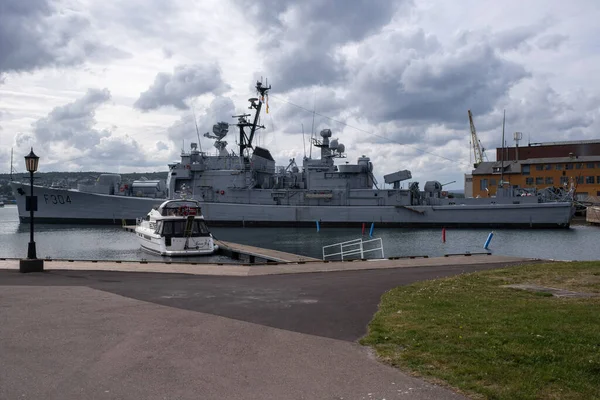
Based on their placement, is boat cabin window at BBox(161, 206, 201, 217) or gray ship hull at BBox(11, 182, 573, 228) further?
gray ship hull at BBox(11, 182, 573, 228)

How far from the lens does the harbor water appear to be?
33.9 m

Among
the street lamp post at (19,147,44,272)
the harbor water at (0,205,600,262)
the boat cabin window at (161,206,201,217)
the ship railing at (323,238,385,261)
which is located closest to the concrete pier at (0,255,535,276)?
the street lamp post at (19,147,44,272)

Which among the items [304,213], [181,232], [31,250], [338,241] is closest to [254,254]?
[181,232]

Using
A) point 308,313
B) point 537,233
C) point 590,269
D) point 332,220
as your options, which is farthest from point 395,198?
point 308,313

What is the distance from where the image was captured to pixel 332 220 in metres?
58.6

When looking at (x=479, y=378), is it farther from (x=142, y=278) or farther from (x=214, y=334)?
(x=142, y=278)

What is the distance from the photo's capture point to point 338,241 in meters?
43.8

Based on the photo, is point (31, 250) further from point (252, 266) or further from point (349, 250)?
point (349, 250)

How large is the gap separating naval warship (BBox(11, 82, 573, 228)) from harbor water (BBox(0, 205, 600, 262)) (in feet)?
7.55

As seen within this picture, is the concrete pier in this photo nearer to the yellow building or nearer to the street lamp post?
the street lamp post

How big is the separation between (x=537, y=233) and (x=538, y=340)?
4719 cm

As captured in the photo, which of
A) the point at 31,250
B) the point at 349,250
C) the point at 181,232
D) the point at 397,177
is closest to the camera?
the point at 31,250

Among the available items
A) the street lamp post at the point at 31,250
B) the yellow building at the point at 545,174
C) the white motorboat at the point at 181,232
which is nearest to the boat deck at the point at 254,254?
the white motorboat at the point at 181,232

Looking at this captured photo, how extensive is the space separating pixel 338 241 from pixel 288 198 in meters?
17.6
